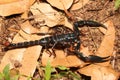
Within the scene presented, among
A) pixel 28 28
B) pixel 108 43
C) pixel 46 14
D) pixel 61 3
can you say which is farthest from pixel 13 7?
pixel 108 43

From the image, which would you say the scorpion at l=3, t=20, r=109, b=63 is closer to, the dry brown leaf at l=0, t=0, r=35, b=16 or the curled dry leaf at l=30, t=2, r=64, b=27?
the curled dry leaf at l=30, t=2, r=64, b=27

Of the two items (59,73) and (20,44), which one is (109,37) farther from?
(20,44)

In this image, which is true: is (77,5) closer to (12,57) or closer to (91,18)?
(91,18)

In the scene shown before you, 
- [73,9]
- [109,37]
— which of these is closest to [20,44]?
[73,9]

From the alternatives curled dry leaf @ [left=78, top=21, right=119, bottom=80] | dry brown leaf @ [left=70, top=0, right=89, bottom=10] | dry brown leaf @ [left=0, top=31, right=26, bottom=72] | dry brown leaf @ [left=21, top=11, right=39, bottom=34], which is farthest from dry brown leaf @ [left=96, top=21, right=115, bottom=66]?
dry brown leaf @ [left=0, top=31, right=26, bottom=72]

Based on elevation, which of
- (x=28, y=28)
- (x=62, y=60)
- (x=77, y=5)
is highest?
(x=77, y=5)

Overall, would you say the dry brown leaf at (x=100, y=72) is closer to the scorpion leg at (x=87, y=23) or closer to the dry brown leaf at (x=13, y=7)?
the scorpion leg at (x=87, y=23)

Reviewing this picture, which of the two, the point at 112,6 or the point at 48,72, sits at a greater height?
the point at 112,6
